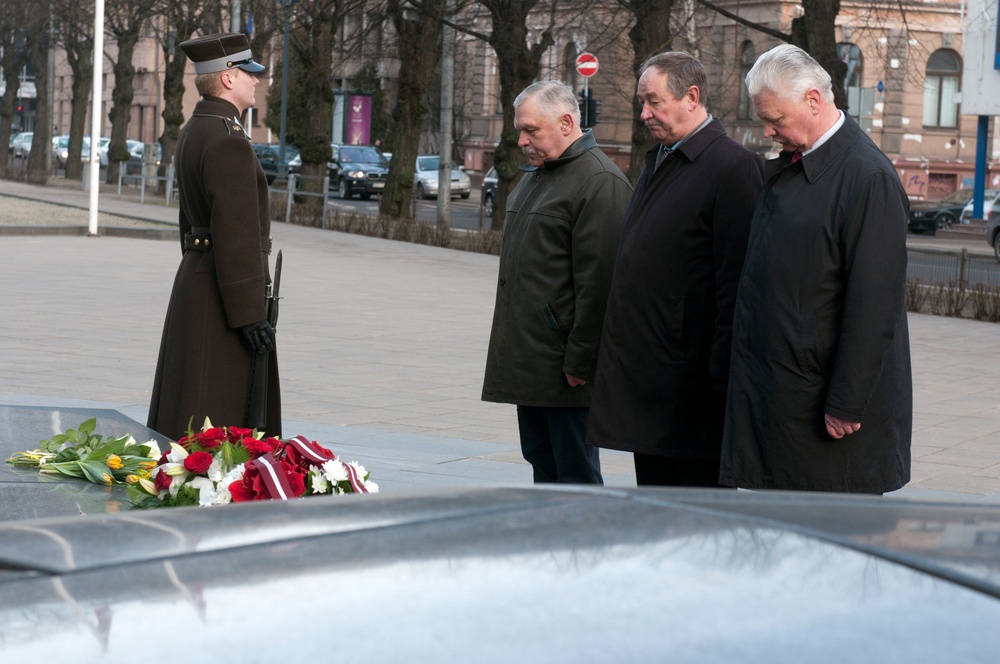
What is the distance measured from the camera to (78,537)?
1.49 meters

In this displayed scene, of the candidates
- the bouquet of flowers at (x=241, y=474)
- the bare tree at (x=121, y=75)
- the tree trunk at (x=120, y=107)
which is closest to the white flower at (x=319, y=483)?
the bouquet of flowers at (x=241, y=474)

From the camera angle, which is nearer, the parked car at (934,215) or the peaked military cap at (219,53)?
the peaked military cap at (219,53)

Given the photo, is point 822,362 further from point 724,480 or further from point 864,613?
point 864,613

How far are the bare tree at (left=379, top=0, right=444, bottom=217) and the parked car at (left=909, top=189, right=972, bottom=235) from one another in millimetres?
15469

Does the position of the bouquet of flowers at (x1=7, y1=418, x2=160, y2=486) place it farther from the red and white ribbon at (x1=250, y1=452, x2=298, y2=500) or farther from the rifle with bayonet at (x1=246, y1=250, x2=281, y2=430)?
the rifle with bayonet at (x1=246, y1=250, x2=281, y2=430)

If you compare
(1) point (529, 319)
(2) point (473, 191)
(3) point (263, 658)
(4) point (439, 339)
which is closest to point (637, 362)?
(1) point (529, 319)

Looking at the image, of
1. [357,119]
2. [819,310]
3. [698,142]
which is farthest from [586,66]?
[357,119]

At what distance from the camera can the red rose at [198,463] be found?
4.02 m

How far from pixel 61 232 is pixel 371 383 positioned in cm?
1588

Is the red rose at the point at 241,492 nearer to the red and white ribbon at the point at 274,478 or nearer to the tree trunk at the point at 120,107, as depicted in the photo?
the red and white ribbon at the point at 274,478

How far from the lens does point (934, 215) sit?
39969 millimetres

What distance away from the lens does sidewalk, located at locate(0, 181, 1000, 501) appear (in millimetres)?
7312

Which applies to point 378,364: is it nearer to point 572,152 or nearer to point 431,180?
point 572,152

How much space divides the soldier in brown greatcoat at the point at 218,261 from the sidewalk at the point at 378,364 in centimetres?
48
